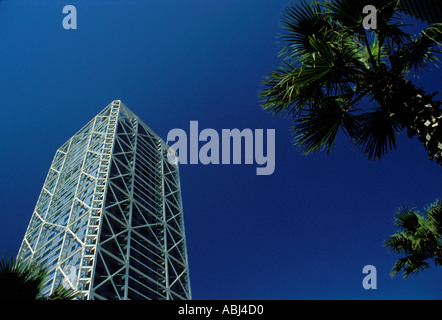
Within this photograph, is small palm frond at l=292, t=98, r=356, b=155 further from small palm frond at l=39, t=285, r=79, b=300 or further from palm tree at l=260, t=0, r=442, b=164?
small palm frond at l=39, t=285, r=79, b=300

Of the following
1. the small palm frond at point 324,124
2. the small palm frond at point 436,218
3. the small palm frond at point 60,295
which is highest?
the small palm frond at point 324,124

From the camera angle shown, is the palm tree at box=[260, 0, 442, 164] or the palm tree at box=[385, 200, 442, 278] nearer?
the palm tree at box=[260, 0, 442, 164]

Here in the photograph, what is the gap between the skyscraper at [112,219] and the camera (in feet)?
101

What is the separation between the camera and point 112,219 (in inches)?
1433

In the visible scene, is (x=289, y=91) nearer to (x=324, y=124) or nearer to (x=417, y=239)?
(x=324, y=124)

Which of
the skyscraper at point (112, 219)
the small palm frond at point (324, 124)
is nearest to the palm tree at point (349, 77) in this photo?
the small palm frond at point (324, 124)

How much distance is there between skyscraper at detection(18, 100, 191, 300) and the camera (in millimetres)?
30781

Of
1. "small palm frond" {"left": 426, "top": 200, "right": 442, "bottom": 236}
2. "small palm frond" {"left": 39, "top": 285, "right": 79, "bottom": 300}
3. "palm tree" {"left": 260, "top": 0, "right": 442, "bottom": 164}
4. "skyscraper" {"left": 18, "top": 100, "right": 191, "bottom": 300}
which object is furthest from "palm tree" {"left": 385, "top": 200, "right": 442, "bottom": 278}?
"skyscraper" {"left": 18, "top": 100, "right": 191, "bottom": 300}

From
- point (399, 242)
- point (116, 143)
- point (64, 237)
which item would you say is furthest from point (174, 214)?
point (399, 242)

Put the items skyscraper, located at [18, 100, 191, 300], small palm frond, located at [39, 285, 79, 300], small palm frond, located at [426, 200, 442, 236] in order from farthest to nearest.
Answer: skyscraper, located at [18, 100, 191, 300], small palm frond, located at [426, 200, 442, 236], small palm frond, located at [39, 285, 79, 300]

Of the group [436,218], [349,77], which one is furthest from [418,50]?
[436,218]

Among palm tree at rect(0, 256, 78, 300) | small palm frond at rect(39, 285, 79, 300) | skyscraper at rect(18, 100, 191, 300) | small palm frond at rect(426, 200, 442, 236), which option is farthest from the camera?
skyscraper at rect(18, 100, 191, 300)

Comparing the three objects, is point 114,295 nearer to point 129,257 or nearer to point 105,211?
point 129,257

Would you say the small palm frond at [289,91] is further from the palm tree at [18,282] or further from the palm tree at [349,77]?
the palm tree at [18,282]
